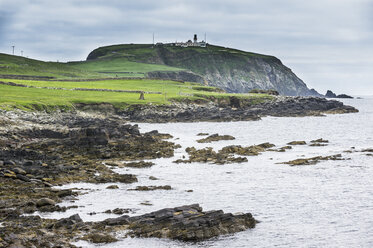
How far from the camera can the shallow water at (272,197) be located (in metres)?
24.4

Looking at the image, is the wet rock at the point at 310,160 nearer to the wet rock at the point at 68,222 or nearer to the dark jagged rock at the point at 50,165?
the dark jagged rock at the point at 50,165

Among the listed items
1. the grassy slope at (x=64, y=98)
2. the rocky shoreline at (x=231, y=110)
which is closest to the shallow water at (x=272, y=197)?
the grassy slope at (x=64, y=98)

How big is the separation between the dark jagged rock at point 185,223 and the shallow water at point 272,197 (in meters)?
0.46

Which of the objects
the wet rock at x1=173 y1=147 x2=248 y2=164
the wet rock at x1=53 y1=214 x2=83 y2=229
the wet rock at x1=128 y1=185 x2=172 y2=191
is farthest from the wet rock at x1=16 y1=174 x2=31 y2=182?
the wet rock at x1=173 y1=147 x2=248 y2=164

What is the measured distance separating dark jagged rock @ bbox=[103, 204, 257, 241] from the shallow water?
46cm

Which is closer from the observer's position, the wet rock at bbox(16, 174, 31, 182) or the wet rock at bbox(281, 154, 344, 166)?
the wet rock at bbox(16, 174, 31, 182)

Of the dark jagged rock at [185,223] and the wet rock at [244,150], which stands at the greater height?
the wet rock at [244,150]

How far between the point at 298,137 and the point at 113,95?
58.2 meters

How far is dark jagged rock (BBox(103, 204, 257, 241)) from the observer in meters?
23.6

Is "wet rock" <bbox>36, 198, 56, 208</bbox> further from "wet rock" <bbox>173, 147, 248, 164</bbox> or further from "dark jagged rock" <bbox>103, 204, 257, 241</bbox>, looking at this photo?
"wet rock" <bbox>173, 147, 248, 164</bbox>

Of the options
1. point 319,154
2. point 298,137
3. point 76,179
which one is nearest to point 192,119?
point 298,137

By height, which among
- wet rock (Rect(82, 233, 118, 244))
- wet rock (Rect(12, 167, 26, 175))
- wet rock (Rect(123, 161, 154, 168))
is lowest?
wet rock (Rect(82, 233, 118, 244))

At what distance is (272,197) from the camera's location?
33531 millimetres

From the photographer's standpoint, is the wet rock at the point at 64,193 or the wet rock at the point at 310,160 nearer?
the wet rock at the point at 64,193
